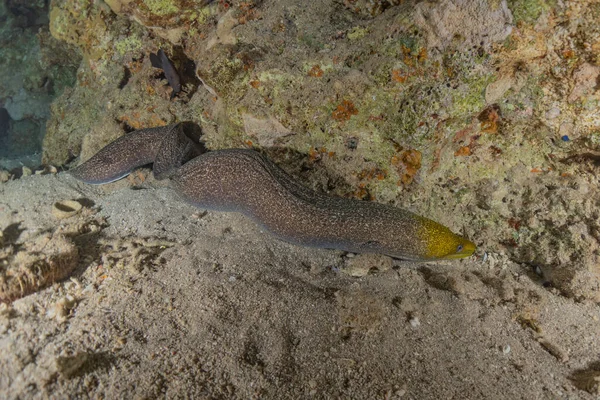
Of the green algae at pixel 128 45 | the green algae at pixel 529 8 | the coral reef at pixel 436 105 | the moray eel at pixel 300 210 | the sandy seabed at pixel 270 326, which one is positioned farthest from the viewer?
the green algae at pixel 128 45

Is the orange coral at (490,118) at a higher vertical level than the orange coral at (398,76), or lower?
lower

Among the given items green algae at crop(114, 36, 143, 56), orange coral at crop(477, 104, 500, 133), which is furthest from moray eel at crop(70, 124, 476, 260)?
green algae at crop(114, 36, 143, 56)

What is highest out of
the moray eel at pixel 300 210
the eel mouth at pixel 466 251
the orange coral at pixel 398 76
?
the orange coral at pixel 398 76

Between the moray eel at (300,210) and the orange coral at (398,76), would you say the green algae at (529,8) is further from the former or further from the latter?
the moray eel at (300,210)

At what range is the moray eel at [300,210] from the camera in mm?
4027

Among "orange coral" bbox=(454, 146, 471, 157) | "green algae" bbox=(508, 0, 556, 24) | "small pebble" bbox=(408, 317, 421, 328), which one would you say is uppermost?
"green algae" bbox=(508, 0, 556, 24)

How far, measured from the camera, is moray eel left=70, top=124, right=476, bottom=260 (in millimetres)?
4027

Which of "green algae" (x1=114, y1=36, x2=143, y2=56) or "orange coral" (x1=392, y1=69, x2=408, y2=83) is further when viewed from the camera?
"green algae" (x1=114, y1=36, x2=143, y2=56)

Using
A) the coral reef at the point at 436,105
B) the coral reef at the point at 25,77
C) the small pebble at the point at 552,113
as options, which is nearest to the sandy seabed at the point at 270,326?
the coral reef at the point at 436,105

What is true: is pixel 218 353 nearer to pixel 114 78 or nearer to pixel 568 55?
pixel 568 55

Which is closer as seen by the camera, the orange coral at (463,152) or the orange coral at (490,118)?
the orange coral at (490,118)

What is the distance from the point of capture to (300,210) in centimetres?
417

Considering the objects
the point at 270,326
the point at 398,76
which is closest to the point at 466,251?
the point at 398,76

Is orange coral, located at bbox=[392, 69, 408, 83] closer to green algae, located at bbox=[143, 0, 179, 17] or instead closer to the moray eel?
the moray eel
